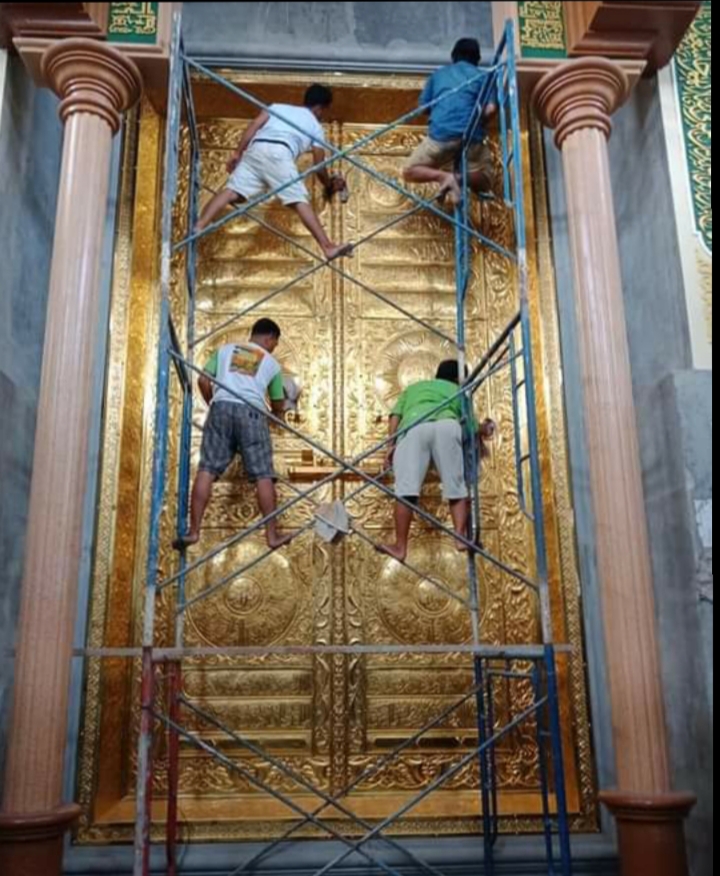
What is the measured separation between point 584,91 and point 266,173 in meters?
1.69

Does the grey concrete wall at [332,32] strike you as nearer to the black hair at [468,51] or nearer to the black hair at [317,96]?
the black hair at [317,96]

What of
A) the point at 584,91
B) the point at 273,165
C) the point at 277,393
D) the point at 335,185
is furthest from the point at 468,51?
the point at 277,393

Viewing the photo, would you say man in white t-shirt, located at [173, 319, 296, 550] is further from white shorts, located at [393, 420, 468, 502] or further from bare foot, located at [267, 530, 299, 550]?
white shorts, located at [393, 420, 468, 502]

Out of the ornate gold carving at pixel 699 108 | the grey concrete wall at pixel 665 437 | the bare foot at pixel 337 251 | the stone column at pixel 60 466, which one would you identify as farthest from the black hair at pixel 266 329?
the ornate gold carving at pixel 699 108

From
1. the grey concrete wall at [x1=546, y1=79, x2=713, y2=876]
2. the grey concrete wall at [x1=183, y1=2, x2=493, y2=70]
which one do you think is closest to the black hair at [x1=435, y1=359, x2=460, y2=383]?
the grey concrete wall at [x1=546, y1=79, x2=713, y2=876]

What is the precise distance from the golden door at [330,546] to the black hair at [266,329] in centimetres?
38

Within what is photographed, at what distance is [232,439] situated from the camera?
4.46 meters

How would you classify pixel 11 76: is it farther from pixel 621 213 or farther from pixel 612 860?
pixel 612 860

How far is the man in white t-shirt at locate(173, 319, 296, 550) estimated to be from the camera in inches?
173

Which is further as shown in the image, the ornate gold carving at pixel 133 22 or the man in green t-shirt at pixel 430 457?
the ornate gold carving at pixel 133 22

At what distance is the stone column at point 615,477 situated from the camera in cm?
376

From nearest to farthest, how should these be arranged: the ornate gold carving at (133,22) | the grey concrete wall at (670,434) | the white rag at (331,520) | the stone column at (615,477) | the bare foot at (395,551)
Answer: the stone column at (615,477) < the grey concrete wall at (670,434) < the white rag at (331,520) < the bare foot at (395,551) < the ornate gold carving at (133,22)

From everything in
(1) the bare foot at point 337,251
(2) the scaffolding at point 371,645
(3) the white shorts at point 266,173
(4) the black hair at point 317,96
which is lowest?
(2) the scaffolding at point 371,645

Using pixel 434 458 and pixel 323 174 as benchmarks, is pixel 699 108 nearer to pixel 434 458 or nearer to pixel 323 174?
pixel 323 174
